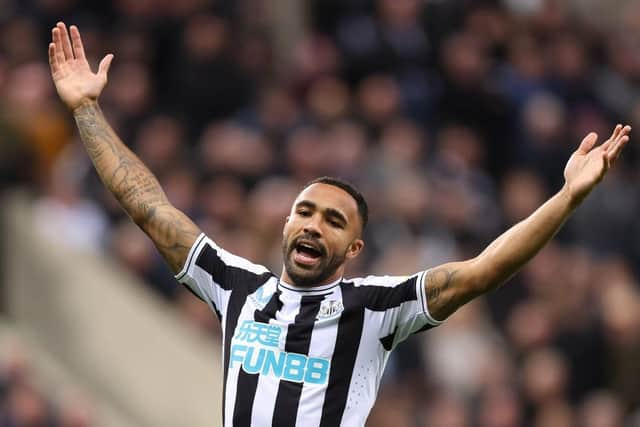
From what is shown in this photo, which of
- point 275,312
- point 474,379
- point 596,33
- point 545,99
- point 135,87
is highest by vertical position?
point 596,33

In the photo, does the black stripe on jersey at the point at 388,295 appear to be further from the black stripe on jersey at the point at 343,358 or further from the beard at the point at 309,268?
the beard at the point at 309,268

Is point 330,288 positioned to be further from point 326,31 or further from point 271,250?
point 326,31

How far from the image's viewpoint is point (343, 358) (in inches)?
264

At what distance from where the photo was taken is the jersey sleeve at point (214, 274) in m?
7.00

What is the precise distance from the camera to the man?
658 cm

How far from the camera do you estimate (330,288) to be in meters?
6.87

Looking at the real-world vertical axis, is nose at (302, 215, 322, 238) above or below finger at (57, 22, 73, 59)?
below

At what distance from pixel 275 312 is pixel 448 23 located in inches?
391

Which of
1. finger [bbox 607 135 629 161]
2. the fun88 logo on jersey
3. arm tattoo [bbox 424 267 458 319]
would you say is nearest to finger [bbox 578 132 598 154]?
finger [bbox 607 135 629 161]

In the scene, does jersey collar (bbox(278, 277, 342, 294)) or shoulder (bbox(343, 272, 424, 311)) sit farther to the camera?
jersey collar (bbox(278, 277, 342, 294))

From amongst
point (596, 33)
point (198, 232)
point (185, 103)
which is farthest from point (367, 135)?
point (198, 232)

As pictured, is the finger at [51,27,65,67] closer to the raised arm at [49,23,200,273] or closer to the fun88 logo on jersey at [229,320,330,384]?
the raised arm at [49,23,200,273]

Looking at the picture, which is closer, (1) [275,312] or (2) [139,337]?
(1) [275,312]

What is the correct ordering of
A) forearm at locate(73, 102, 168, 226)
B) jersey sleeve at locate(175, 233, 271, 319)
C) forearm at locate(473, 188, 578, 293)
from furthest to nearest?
forearm at locate(73, 102, 168, 226)
jersey sleeve at locate(175, 233, 271, 319)
forearm at locate(473, 188, 578, 293)
